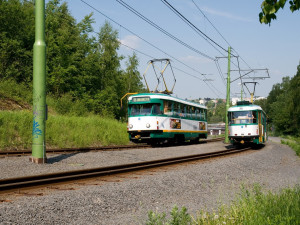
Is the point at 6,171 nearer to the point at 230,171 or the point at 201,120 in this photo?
the point at 230,171

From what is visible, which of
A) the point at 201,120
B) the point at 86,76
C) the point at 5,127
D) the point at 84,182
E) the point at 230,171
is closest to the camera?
the point at 84,182

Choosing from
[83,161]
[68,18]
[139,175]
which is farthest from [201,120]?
[68,18]

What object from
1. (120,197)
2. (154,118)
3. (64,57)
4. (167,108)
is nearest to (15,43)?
(64,57)

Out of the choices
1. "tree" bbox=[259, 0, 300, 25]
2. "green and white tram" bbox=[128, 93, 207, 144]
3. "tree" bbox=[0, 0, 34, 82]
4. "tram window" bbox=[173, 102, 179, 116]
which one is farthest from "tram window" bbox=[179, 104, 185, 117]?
"tree" bbox=[259, 0, 300, 25]

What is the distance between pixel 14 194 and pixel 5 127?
9.78 metres

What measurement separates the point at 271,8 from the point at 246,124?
19.6 meters

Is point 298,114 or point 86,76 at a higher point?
point 86,76

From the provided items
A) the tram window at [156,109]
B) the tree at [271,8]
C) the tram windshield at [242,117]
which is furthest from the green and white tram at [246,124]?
the tree at [271,8]

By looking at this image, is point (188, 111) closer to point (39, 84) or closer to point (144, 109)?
point (144, 109)

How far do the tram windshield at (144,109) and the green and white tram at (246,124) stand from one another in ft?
19.6

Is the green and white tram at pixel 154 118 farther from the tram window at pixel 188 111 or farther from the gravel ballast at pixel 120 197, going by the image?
the gravel ballast at pixel 120 197

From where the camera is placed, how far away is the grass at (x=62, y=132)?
15438 mm

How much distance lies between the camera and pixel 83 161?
1270cm

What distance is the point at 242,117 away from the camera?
908 inches
